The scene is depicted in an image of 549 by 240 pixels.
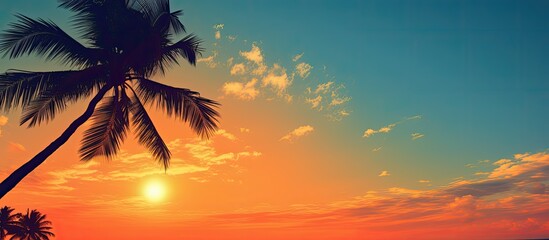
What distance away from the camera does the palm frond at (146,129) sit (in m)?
16.8

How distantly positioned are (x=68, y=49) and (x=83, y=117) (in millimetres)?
2585

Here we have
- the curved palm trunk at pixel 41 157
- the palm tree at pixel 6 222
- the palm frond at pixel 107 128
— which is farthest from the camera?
the palm tree at pixel 6 222

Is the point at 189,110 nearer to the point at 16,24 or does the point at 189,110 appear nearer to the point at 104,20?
the point at 104,20

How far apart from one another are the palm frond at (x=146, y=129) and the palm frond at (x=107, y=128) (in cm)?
36

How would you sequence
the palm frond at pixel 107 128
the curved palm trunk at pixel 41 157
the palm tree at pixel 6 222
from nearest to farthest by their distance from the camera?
the curved palm trunk at pixel 41 157 < the palm frond at pixel 107 128 < the palm tree at pixel 6 222

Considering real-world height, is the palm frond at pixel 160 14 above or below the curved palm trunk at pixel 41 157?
above

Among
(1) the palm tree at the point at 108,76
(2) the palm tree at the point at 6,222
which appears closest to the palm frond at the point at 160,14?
(1) the palm tree at the point at 108,76

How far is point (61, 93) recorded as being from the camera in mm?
14438

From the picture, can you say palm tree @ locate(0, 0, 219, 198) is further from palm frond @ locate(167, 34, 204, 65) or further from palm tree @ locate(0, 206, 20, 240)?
palm tree @ locate(0, 206, 20, 240)

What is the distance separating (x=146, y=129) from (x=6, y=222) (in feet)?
156

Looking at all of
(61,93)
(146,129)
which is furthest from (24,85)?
(146,129)

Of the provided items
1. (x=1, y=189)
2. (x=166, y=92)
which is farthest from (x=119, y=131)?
(x=1, y=189)

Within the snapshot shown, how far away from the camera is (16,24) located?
13430 millimetres

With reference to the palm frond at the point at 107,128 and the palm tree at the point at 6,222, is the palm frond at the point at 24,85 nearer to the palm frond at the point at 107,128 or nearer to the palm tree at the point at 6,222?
the palm frond at the point at 107,128
